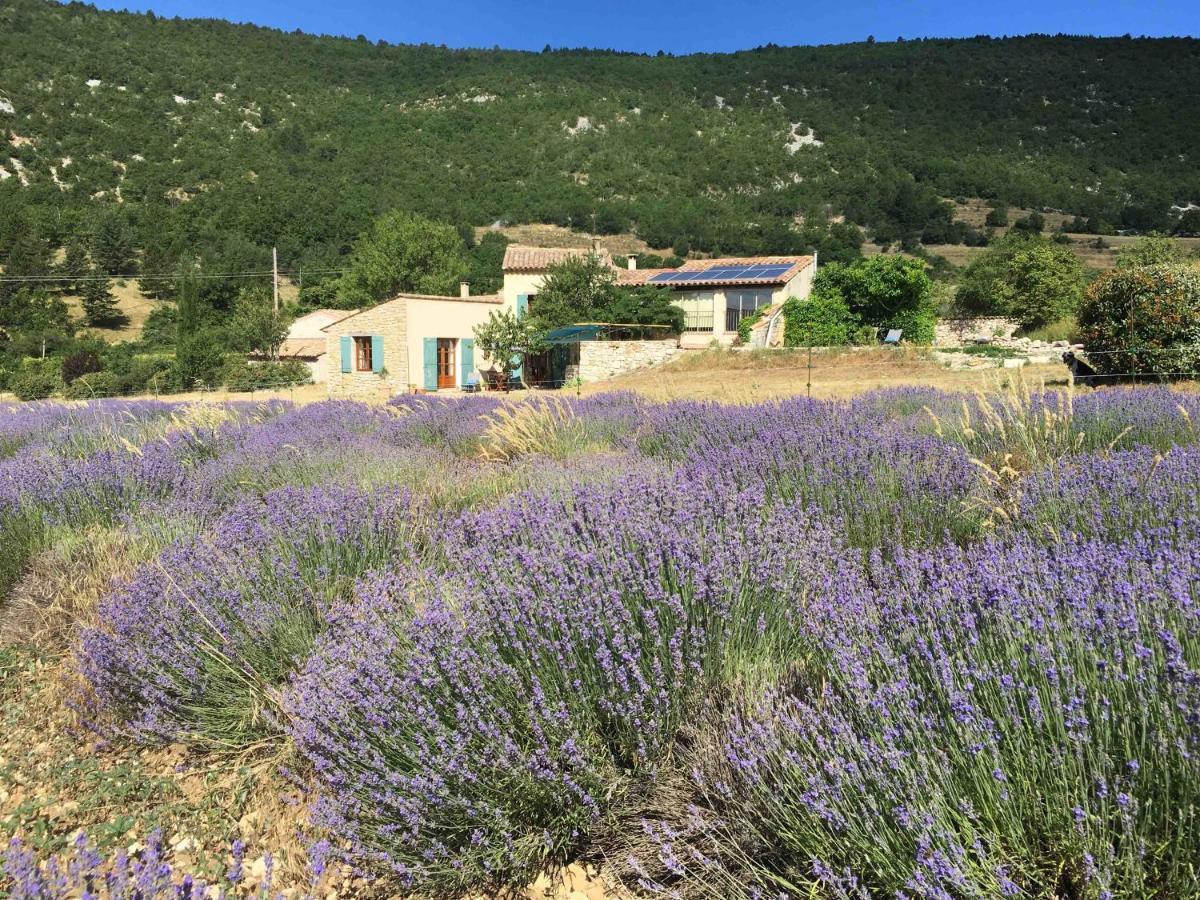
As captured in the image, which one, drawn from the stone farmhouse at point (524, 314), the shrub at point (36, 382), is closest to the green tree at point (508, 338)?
the stone farmhouse at point (524, 314)

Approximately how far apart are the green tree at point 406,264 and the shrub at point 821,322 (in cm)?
2165

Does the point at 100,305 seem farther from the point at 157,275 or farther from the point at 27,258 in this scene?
the point at 27,258

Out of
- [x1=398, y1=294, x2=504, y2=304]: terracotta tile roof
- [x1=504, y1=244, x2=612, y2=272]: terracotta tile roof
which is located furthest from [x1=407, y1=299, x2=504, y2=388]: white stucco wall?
[x1=504, y1=244, x2=612, y2=272]: terracotta tile roof

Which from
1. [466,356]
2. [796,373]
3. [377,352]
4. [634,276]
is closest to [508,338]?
[466,356]

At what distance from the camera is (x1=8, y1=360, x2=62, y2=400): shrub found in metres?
27.1

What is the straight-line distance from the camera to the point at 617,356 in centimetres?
2352

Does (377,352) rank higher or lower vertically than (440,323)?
lower

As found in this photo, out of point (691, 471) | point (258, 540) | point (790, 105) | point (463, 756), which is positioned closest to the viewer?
point (463, 756)

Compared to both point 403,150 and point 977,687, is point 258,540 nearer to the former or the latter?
point 977,687

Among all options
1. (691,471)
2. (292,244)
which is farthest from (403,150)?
(691,471)

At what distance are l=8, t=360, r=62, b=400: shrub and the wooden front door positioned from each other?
15.3 meters

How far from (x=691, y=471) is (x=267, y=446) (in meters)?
3.42

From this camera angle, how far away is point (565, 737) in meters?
1.85

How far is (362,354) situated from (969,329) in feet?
74.5
